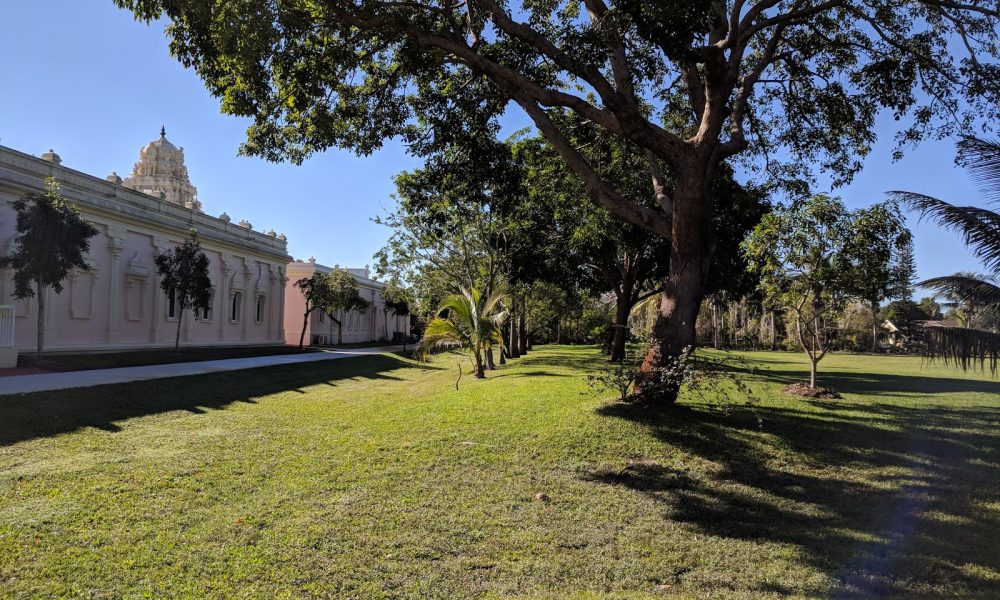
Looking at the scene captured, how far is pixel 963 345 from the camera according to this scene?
6.50 meters

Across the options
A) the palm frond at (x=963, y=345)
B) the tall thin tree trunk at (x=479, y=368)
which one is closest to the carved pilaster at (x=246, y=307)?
the tall thin tree trunk at (x=479, y=368)

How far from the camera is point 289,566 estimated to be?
145 inches

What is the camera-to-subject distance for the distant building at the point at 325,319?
37.8 metres

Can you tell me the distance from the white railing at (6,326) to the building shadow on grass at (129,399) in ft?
13.0

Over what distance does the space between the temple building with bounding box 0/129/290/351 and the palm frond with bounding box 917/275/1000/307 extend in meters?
20.5

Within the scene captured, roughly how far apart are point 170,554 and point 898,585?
4740mm

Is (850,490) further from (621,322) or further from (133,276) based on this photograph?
(133,276)

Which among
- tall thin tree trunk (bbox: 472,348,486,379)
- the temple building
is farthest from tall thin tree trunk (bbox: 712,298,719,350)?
tall thin tree trunk (bbox: 472,348,486,379)

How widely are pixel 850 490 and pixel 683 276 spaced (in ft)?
10.6

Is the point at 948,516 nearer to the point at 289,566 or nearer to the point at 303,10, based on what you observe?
the point at 289,566

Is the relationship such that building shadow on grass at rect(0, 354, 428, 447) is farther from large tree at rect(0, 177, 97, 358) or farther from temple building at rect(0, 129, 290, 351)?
temple building at rect(0, 129, 290, 351)

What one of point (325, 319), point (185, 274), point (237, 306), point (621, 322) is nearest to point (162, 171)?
point (325, 319)

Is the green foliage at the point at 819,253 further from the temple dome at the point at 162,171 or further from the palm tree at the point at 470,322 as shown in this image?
the temple dome at the point at 162,171

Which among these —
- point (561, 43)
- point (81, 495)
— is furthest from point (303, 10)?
point (81, 495)
